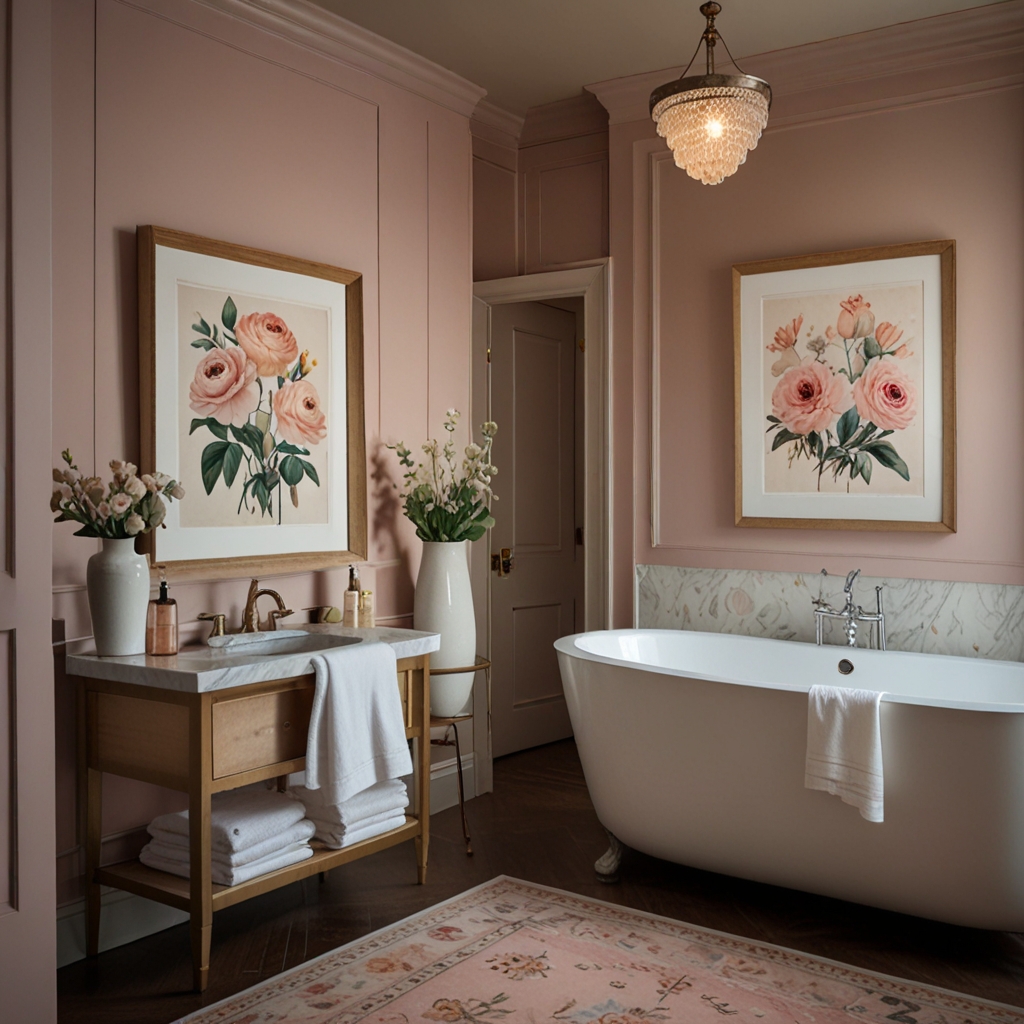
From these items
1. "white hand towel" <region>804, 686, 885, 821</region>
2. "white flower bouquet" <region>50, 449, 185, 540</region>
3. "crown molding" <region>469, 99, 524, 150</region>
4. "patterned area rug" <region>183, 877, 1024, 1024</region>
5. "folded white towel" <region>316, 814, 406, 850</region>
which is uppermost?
"crown molding" <region>469, 99, 524, 150</region>

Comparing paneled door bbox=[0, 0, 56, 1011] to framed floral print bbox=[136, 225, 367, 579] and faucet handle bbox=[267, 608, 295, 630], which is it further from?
faucet handle bbox=[267, 608, 295, 630]

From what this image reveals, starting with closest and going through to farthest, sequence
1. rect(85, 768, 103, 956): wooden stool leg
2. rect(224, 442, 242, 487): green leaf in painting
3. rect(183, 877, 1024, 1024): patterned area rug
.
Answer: rect(183, 877, 1024, 1024): patterned area rug → rect(85, 768, 103, 956): wooden stool leg → rect(224, 442, 242, 487): green leaf in painting

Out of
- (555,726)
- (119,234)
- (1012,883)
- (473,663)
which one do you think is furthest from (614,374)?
(1012,883)

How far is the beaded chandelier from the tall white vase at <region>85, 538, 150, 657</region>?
6.16 ft

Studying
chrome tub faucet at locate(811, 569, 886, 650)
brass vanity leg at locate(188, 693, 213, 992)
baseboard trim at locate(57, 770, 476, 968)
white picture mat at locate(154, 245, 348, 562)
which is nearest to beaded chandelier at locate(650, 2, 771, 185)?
white picture mat at locate(154, 245, 348, 562)

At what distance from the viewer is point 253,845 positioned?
280 cm

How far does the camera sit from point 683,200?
4395 millimetres

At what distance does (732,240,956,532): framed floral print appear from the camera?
12.6ft

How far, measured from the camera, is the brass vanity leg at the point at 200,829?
2.62 m

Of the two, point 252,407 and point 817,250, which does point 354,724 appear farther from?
point 817,250

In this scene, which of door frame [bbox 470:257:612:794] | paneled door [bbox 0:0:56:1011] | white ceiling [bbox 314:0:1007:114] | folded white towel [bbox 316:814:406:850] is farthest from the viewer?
door frame [bbox 470:257:612:794]

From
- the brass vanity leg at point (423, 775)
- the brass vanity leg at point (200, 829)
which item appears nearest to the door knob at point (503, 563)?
the brass vanity leg at point (423, 775)

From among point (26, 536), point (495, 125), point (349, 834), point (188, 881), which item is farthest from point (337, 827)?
point (495, 125)

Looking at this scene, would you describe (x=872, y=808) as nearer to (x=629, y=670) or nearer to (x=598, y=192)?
(x=629, y=670)
